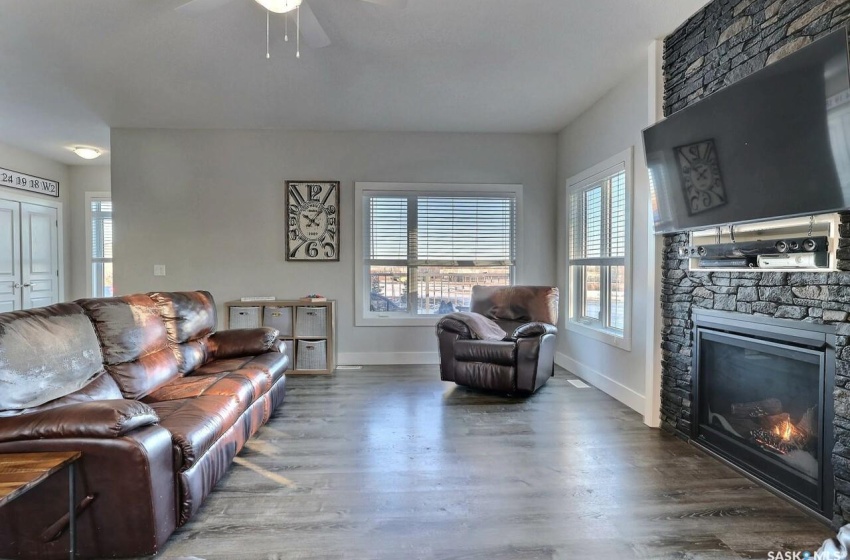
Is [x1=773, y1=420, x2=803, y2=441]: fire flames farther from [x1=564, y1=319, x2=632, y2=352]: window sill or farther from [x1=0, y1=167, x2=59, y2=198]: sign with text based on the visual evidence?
[x1=0, y1=167, x2=59, y2=198]: sign with text

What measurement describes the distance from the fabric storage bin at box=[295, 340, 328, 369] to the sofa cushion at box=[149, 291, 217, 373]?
1191 mm

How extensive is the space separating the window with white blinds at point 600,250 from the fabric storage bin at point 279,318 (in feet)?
10.3

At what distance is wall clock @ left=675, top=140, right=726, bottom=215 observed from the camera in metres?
2.23

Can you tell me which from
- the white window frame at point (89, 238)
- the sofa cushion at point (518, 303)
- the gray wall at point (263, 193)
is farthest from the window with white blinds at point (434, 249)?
the white window frame at point (89, 238)

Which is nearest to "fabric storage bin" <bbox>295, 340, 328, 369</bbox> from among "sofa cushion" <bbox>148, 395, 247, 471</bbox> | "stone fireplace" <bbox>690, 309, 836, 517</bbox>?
"sofa cushion" <bbox>148, 395, 247, 471</bbox>

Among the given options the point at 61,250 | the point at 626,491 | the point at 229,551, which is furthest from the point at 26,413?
the point at 61,250

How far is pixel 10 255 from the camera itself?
5.54m

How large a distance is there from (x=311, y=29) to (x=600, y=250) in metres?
3.10

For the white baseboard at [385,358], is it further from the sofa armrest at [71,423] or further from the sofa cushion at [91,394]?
the sofa armrest at [71,423]

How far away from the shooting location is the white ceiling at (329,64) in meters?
2.57

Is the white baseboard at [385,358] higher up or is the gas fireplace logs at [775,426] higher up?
the gas fireplace logs at [775,426]

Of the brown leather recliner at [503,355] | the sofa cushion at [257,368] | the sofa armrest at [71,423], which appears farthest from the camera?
the brown leather recliner at [503,355]


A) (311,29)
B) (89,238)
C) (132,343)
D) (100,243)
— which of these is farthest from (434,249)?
(89,238)

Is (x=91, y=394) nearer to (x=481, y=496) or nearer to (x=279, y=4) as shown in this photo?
(x=481, y=496)
